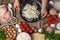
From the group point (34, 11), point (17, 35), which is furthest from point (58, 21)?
point (17, 35)

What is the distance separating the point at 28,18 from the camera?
1.75 m

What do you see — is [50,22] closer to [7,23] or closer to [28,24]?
[28,24]

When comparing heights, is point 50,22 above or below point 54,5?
below

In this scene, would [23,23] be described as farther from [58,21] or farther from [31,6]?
[58,21]

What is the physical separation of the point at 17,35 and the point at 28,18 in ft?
0.53

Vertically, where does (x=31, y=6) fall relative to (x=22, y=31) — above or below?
above

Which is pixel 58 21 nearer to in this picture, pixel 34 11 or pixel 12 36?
pixel 34 11

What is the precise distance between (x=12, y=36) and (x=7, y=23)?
4.4 inches

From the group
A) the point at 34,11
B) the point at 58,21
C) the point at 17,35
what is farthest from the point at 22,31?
the point at 58,21

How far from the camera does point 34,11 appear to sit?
5.72 ft

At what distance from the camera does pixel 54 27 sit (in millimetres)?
1735

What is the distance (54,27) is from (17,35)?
0.30 m

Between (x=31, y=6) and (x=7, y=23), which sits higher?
(x=31, y=6)

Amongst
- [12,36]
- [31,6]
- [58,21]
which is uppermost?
[31,6]
